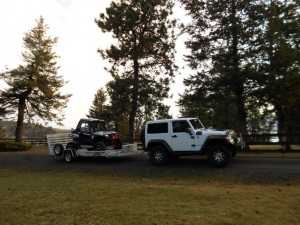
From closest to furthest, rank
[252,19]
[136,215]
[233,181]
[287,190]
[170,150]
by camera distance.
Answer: [136,215], [287,190], [233,181], [170,150], [252,19]

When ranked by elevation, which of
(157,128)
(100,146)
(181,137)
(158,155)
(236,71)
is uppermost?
(236,71)

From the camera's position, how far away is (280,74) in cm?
2041

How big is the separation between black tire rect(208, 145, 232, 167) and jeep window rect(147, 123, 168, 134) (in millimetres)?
2639

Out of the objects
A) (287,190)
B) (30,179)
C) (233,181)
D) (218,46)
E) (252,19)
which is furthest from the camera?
(218,46)

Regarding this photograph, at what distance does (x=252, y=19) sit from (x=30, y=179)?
17.5 metres

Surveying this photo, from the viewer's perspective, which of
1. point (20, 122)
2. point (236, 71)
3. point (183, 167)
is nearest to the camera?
point (183, 167)

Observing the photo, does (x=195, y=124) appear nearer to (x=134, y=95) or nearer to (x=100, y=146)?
(x=100, y=146)

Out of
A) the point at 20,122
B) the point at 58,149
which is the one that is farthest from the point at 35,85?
the point at 58,149

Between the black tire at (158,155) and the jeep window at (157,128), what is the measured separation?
85 centimetres

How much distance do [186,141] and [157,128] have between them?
5.97 feet

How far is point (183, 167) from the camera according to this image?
15383 millimetres

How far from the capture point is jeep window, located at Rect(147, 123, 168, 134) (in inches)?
629

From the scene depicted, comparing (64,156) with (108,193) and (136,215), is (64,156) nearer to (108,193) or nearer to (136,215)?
(108,193)

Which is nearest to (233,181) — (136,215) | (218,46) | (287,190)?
(287,190)
